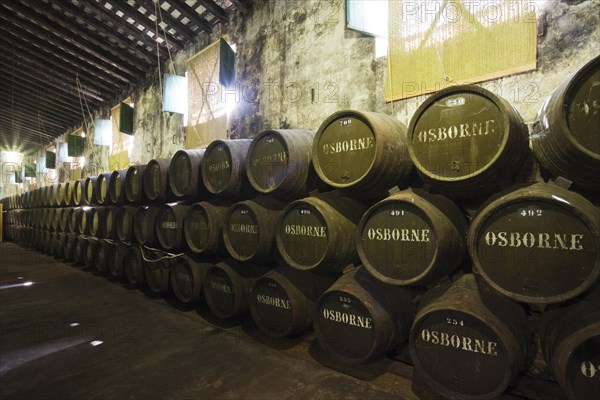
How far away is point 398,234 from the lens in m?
2.33

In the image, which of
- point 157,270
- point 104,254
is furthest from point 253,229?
point 104,254

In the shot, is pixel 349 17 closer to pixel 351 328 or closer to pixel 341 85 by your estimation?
pixel 341 85

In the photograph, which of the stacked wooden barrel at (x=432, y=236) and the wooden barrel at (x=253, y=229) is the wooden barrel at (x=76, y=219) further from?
the wooden barrel at (x=253, y=229)

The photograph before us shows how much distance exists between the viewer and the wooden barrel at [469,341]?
189 cm

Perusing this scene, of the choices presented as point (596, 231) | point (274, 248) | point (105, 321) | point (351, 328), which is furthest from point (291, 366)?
point (105, 321)

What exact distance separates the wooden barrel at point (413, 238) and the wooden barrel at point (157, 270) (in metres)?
3.19

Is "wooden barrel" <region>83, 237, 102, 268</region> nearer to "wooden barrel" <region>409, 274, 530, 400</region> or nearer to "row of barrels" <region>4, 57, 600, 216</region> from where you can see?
"row of barrels" <region>4, 57, 600, 216</region>

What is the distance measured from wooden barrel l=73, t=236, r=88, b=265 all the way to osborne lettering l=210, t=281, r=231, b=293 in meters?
4.89

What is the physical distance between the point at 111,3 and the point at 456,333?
7.79 meters

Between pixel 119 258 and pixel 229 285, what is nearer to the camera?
pixel 229 285

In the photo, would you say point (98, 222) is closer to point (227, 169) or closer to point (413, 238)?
point (227, 169)

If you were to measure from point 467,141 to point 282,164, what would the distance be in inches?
65.3

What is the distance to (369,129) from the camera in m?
2.62

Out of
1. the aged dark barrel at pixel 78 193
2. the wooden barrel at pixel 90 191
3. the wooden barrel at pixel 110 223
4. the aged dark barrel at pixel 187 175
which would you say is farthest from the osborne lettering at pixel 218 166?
the aged dark barrel at pixel 78 193
